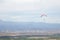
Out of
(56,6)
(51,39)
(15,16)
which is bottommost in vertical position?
(51,39)

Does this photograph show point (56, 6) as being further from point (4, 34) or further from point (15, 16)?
point (4, 34)

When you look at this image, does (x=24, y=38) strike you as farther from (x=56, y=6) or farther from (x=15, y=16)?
(x=56, y=6)

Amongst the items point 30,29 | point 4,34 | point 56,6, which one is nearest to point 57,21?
point 56,6

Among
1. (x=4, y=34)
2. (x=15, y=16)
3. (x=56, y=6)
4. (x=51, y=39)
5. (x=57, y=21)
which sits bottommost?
(x=51, y=39)

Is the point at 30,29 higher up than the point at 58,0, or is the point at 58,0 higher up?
the point at 58,0

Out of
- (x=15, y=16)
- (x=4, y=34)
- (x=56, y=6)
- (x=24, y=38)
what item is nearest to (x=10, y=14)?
(x=15, y=16)

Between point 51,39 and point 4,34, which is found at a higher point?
point 4,34
